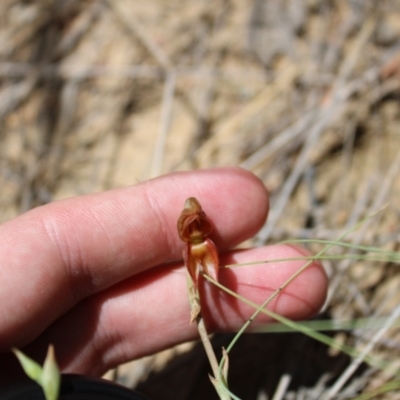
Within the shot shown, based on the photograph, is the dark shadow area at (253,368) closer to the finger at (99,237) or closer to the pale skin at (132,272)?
the pale skin at (132,272)

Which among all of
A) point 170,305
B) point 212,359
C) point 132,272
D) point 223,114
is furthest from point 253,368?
point 223,114

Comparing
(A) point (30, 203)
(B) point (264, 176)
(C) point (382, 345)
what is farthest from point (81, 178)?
(C) point (382, 345)

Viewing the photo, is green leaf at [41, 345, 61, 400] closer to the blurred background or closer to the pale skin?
the pale skin

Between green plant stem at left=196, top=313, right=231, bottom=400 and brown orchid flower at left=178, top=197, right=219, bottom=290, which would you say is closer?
green plant stem at left=196, top=313, right=231, bottom=400

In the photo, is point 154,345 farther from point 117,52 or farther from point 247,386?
point 117,52

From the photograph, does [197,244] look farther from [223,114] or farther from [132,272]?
[223,114]

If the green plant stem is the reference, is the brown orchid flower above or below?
above

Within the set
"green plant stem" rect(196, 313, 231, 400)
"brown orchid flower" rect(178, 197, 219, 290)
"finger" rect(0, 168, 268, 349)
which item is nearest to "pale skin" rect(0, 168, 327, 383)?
"finger" rect(0, 168, 268, 349)

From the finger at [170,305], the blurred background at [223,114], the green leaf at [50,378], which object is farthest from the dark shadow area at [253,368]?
the green leaf at [50,378]
